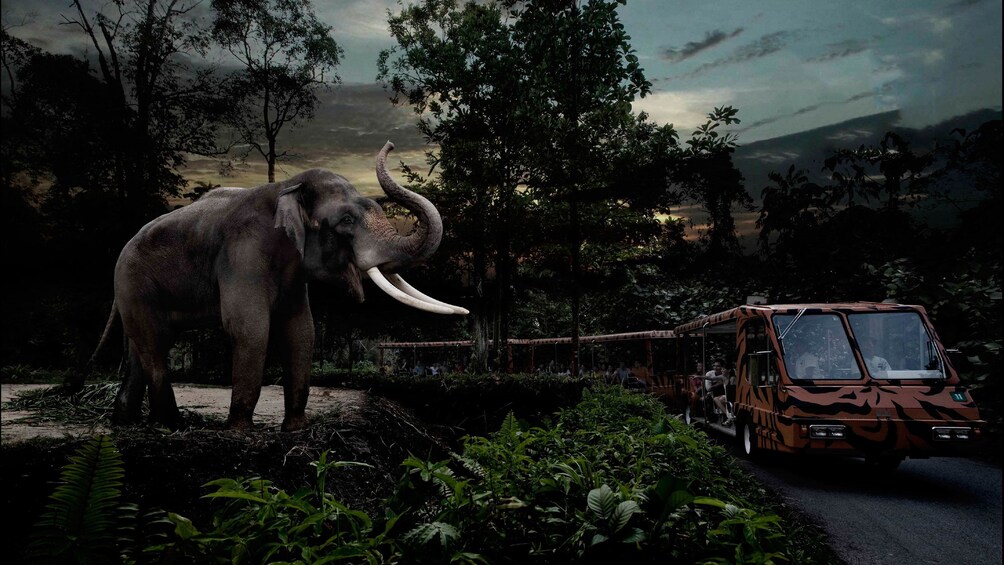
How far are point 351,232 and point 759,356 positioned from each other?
18.3 feet

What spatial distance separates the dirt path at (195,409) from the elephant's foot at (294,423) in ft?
0.53

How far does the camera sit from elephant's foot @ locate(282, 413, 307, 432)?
3611 mm

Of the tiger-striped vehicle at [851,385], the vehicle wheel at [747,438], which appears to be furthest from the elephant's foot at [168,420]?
the vehicle wheel at [747,438]

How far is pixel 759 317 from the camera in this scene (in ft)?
26.7

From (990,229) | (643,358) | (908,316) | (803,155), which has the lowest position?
(643,358)

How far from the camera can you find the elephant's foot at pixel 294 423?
3.61 meters

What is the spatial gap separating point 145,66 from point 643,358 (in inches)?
552

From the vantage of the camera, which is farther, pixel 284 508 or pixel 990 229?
pixel 990 229

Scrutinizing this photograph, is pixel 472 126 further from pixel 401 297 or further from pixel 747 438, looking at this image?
pixel 401 297

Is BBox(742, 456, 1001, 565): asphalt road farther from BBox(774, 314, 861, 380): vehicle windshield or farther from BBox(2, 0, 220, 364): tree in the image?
BBox(2, 0, 220, 364): tree

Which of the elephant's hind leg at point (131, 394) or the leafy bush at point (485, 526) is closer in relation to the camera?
the leafy bush at point (485, 526)

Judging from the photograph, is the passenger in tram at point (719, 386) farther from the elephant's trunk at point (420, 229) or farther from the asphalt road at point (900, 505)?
the elephant's trunk at point (420, 229)

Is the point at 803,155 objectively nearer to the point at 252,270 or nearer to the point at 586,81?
the point at 586,81

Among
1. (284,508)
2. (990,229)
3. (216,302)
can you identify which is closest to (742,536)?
(284,508)
